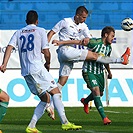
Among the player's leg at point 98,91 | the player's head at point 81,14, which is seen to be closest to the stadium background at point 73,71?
the player's head at point 81,14

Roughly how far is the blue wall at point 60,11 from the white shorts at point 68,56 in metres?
10.9

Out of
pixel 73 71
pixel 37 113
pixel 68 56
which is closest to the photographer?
pixel 37 113

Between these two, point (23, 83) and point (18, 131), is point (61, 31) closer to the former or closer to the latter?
point (18, 131)

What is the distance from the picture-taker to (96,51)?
1155 cm

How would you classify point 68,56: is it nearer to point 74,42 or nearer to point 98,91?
point 74,42

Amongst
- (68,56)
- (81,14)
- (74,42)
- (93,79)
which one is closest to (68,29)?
(81,14)

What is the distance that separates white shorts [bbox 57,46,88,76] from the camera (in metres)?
11.5

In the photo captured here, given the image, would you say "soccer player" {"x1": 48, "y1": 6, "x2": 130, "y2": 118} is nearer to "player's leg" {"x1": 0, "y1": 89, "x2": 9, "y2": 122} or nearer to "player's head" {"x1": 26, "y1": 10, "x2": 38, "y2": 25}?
"player's head" {"x1": 26, "y1": 10, "x2": 38, "y2": 25}

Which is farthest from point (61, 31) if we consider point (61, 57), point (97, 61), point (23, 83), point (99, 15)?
point (99, 15)

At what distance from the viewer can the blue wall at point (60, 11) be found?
24.3 meters

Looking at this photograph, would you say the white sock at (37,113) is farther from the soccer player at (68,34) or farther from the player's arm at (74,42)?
the soccer player at (68,34)

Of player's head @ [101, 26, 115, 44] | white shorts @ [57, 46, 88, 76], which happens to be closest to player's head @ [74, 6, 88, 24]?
white shorts @ [57, 46, 88, 76]

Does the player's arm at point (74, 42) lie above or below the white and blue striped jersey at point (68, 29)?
below

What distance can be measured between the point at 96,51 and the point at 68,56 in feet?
2.22
